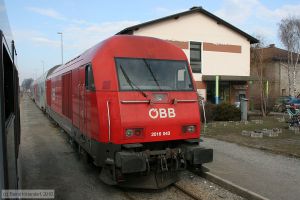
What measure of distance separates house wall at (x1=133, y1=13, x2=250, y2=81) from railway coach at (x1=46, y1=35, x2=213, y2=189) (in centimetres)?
1737

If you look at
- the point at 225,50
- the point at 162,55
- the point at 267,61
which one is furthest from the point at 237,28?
the point at 162,55

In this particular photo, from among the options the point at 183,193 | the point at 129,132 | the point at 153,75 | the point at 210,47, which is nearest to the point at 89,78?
the point at 153,75

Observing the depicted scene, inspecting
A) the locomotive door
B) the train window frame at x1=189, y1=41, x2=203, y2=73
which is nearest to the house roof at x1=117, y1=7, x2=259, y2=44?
the train window frame at x1=189, y1=41, x2=203, y2=73

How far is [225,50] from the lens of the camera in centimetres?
2761

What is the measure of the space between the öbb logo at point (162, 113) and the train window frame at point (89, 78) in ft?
3.99

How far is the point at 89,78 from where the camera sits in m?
7.22

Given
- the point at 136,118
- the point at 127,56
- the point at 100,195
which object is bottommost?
the point at 100,195

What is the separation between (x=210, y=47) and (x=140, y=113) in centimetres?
2151

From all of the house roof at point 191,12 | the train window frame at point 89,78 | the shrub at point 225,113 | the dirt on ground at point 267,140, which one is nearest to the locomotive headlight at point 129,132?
A: the train window frame at point 89,78

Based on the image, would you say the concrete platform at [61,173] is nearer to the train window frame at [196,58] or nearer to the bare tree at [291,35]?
the train window frame at [196,58]

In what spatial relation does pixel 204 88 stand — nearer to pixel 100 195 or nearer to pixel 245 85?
pixel 245 85

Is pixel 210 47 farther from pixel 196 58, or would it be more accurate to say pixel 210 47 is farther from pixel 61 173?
pixel 61 173

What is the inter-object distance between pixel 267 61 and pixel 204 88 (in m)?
20.6

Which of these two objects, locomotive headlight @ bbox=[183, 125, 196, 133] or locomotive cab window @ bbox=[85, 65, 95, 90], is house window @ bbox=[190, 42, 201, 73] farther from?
locomotive headlight @ bbox=[183, 125, 196, 133]
